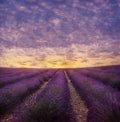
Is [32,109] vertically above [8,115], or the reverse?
[32,109]

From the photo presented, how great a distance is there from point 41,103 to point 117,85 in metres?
5.76

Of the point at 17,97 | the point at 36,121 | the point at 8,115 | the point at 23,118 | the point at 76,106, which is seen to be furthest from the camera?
the point at 17,97

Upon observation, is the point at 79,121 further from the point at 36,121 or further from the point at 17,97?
the point at 17,97

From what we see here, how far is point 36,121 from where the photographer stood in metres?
3.72

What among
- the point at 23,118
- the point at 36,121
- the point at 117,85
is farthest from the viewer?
the point at 117,85

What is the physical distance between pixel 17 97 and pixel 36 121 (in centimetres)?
337

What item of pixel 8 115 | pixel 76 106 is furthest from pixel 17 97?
pixel 76 106

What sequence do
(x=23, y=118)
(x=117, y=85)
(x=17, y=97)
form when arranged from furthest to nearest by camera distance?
1. (x=117, y=85)
2. (x=17, y=97)
3. (x=23, y=118)

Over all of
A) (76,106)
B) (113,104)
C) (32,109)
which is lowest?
(76,106)

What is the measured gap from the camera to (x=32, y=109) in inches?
153

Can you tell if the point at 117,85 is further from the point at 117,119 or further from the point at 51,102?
the point at 117,119

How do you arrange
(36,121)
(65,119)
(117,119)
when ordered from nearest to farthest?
1. (117,119)
2. (36,121)
3. (65,119)

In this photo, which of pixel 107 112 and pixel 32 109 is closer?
pixel 107 112

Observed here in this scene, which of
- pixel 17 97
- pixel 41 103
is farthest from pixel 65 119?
pixel 17 97
